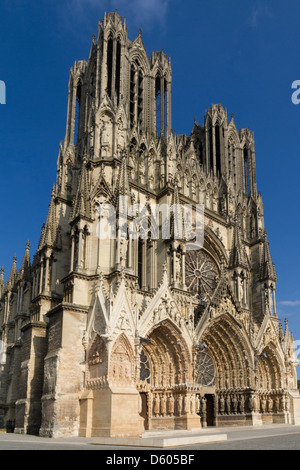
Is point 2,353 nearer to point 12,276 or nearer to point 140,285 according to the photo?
point 12,276

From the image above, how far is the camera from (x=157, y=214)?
2852 cm

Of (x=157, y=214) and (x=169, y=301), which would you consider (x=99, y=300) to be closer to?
→ (x=169, y=301)

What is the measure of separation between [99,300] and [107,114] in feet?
44.8

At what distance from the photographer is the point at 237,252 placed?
31.8 meters

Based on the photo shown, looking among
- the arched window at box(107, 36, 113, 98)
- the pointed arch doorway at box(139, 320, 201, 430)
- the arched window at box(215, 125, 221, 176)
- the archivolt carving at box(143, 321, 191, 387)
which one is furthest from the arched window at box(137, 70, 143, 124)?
the pointed arch doorway at box(139, 320, 201, 430)

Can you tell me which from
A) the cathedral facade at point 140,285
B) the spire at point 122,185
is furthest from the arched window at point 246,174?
the spire at point 122,185

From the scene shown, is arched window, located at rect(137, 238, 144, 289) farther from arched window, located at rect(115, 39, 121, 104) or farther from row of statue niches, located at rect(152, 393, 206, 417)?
arched window, located at rect(115, 39, 121, 104)

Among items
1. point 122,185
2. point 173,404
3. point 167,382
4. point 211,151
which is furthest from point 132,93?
point 173,404

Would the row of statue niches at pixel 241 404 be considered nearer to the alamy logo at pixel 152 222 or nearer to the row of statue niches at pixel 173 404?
the row of statue niches at pixel 173 404

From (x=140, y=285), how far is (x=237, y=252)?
8133 millimetres

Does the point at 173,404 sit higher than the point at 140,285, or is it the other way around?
the point at 140,285

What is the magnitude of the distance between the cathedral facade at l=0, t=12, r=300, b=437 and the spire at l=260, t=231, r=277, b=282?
0.35 ft

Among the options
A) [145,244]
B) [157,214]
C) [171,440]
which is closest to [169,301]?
[145,244]

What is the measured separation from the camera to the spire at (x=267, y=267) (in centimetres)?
3312
